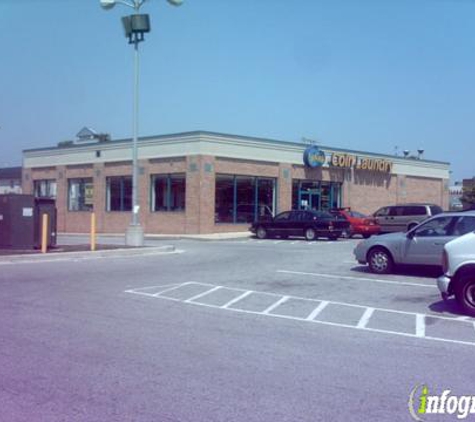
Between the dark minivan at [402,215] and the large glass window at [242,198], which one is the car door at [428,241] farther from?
the large glass window at [242,198]

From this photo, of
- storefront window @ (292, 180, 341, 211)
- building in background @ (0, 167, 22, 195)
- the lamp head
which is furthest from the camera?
building in background @ (0, 167, 22, 195)

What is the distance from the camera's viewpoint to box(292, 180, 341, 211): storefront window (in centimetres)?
3706

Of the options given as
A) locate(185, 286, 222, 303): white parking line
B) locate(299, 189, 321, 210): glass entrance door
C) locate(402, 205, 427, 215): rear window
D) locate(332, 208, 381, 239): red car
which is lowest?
locate(185, 286, 222, 303): white parking line

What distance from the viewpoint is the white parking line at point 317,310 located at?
31.0 ft

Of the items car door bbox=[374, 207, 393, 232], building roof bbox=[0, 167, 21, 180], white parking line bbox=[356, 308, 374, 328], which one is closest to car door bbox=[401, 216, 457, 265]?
white parking line bbox=[356, 308, 374, 328]

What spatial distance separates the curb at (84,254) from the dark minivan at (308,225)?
8.32 metres

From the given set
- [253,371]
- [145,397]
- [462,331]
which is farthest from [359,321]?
[145,397]

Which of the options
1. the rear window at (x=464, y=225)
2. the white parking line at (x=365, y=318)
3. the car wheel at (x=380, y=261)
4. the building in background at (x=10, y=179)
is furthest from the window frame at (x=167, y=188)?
the building in background at (x=10, y=179)

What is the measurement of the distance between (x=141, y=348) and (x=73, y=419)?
237cm

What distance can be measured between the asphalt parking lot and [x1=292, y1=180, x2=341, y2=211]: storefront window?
75.0ft

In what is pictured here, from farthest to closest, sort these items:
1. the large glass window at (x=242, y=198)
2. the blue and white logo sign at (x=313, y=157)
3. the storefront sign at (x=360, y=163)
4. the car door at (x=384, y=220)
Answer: the storefront sign at (x=360, y=163) → the blue and white logo sign at (x=313, y=157) → the large glass window at (x=242, y=198) → the car door at (x=384, y=220)

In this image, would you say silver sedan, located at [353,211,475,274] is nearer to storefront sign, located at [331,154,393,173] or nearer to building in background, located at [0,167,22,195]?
storefront sign, located at [331,154,393,173]

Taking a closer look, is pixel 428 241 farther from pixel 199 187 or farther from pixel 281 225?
pixel 199 187

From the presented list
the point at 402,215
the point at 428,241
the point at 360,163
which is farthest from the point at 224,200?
the point at 428,241
